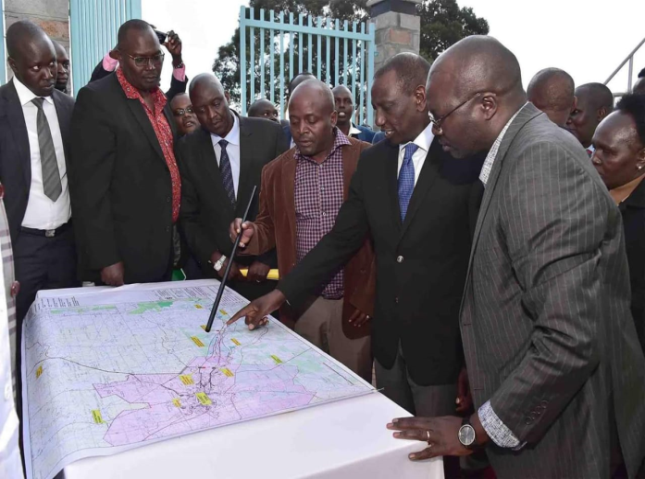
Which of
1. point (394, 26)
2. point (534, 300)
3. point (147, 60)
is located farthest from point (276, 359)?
point (394, 26)

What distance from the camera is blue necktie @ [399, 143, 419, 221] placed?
2.09m

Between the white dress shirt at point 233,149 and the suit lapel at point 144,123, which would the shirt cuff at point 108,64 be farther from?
the white dress shirt at point 233,149

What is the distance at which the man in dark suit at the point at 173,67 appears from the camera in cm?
342

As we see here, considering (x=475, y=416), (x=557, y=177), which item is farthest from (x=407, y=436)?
(x=557, y=177)

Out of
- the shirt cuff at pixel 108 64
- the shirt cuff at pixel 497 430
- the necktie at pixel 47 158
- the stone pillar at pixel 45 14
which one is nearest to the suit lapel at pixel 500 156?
the shirt cuff at pixel 497 430

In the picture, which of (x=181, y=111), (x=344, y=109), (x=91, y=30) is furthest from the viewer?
(x=91, y=30)

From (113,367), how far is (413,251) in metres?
1.09

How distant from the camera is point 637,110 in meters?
2.19

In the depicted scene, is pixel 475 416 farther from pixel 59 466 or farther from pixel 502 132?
pixel 59 466

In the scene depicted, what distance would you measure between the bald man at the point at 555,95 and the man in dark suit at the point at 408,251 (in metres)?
1.31

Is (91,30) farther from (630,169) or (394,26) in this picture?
(630,169)

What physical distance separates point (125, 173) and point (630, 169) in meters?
2.41

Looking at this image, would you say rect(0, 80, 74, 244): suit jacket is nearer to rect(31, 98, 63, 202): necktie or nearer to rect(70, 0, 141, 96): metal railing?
rect(31, 98, 63, 202): necktie

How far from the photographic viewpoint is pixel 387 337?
2.09m
